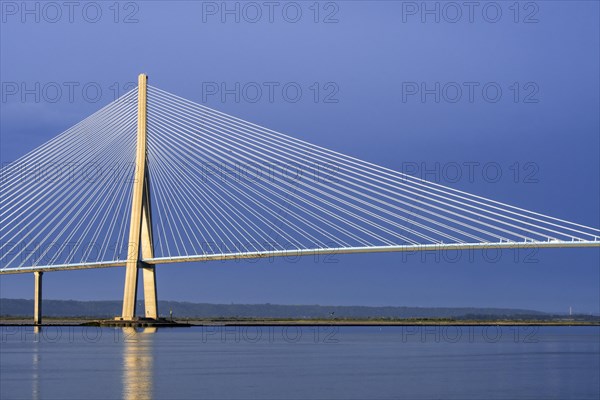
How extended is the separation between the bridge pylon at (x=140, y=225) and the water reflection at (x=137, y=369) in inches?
239

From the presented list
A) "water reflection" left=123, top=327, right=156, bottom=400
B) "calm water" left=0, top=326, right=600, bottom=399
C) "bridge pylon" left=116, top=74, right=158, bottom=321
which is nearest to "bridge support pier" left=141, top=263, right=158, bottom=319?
"bridge pylon" left=116, top=74, right=158, bottom=321

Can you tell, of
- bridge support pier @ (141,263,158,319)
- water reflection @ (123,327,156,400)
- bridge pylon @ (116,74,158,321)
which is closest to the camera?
water reflection @ (123,327,156,400)

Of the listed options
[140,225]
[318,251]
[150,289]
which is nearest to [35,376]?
[318,251]

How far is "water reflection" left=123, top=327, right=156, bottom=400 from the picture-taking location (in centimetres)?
2469

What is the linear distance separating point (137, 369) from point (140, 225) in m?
21.5

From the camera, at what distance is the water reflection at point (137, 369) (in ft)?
81.0

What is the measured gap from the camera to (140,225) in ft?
171

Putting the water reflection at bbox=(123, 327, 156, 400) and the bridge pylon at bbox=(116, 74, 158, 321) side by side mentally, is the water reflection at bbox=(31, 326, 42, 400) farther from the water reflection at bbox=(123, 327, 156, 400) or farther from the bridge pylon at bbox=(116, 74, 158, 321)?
the bridge pylon at bbox=(116, 74, 158, 321)

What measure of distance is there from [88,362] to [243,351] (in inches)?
354

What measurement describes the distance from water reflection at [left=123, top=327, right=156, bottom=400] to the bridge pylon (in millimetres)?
6072

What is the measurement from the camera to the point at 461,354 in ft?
136

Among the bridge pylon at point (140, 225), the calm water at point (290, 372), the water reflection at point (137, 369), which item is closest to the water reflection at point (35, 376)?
the calm water at point (290, 372)

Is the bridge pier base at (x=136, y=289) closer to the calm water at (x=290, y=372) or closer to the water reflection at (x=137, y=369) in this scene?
the water reflection at (x=137, y=369)

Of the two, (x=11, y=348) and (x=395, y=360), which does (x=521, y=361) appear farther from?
A: (x=11, y=348)
